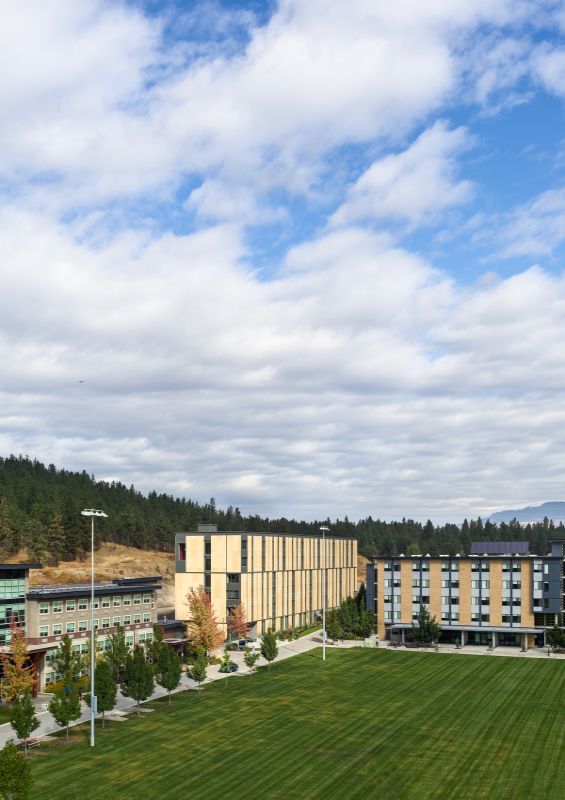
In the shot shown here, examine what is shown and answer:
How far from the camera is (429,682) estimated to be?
10100 centimetres

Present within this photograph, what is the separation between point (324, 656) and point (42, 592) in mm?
45890

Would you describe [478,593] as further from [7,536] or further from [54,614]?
[7,536]

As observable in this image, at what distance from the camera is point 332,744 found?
7012cm

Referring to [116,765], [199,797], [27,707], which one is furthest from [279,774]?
[27,707]

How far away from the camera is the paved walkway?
252 ft

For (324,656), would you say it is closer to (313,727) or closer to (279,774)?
(313,727)

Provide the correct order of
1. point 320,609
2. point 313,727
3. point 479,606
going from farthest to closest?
1. point 320,609
2. point 479,606
3. point 313,727

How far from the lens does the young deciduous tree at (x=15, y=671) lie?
80.0 m

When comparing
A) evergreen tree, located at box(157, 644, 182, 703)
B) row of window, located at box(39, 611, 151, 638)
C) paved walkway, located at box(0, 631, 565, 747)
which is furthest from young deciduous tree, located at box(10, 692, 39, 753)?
row of window, located at box(39, 611, 151, 638)

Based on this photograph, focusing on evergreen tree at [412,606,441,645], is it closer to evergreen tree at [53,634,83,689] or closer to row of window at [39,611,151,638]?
row of window at [39,611,151,638]

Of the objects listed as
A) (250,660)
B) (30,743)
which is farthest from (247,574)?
(30,743)

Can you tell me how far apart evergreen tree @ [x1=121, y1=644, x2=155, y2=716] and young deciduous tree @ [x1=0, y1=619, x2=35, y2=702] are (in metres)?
10.2

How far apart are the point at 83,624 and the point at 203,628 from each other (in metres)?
19.3

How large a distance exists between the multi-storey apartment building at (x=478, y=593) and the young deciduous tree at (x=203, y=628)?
126 ft
